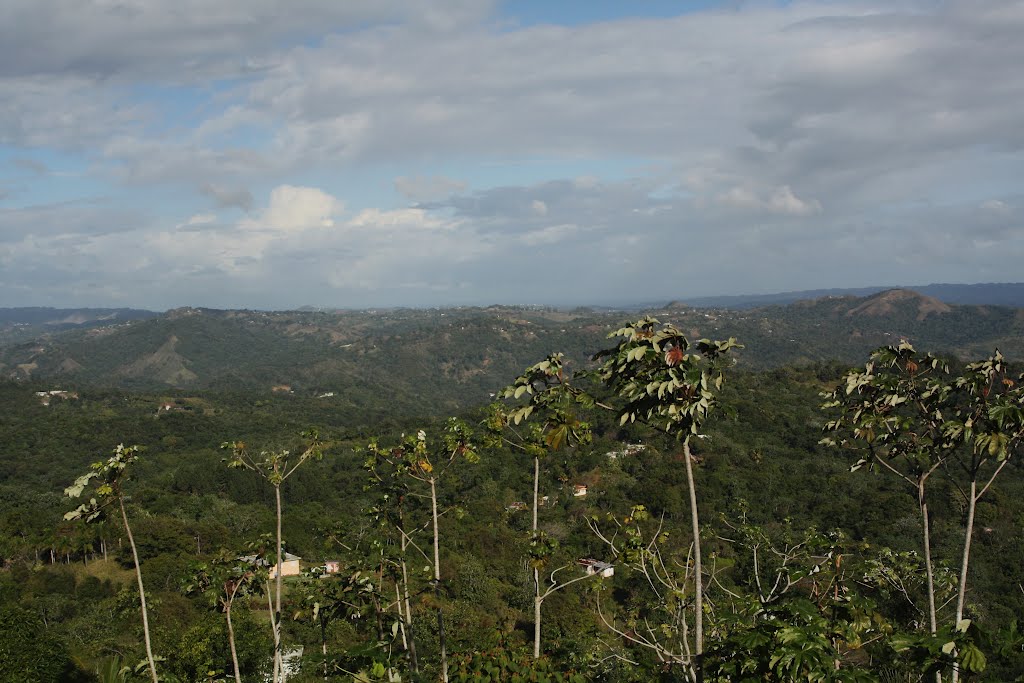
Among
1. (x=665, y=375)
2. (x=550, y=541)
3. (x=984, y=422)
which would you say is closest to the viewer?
(x=665, y=375)

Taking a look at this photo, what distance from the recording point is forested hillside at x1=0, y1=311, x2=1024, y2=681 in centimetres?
582

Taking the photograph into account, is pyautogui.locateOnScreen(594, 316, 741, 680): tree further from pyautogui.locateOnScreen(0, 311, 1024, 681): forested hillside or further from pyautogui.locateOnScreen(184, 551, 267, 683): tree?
pyautogui.locateOnScreen(184, 551, 267, 683): tree

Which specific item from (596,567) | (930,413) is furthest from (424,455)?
(596,567)

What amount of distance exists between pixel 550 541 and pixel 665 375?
6498 millimetres

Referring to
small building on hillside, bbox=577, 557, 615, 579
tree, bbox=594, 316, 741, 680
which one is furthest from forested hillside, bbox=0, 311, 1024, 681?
small building on hillside, bbox=577, 557, 615, 579

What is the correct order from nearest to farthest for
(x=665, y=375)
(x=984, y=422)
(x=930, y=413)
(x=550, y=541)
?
(x=665, y=375), (x=984, y=422), (x=930, y=413), (x=550, y=541)

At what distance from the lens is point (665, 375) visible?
16.9ft

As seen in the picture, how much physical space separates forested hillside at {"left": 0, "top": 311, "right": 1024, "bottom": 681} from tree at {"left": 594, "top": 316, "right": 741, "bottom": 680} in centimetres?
3

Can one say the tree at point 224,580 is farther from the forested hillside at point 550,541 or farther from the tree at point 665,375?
the tree at point 665,375

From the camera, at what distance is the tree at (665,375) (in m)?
5.12

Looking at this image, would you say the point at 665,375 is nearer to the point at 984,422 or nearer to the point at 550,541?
the point at 984,422

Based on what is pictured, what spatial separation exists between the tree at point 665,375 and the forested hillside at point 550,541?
0.03 meters

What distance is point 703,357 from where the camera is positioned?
18.5 ft

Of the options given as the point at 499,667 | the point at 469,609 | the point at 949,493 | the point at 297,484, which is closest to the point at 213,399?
the point at 297,484
